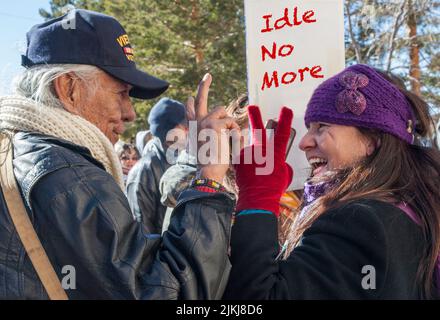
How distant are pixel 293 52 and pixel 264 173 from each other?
0.95 m

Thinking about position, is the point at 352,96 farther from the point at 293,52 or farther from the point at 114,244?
the point at 114,244

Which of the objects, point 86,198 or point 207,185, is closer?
point 86,198

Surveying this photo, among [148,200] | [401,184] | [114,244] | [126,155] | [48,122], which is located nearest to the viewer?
[114,244]


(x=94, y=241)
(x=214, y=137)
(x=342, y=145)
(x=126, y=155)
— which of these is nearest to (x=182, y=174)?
(x=342, y=145)

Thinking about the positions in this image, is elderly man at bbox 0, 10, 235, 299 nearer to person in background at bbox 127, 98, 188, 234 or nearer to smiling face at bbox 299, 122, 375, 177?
smiling face at bbox 299, 122, 375, 177

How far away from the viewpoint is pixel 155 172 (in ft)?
15.1

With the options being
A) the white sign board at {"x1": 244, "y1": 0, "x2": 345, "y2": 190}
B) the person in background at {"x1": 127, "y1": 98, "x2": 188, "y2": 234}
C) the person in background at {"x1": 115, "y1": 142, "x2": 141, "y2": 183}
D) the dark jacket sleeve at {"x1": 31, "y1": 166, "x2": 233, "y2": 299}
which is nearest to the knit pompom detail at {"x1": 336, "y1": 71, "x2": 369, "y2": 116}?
the white sign board at {"x1": 244, "y1": 0, "x2": 345, "y2": 190}

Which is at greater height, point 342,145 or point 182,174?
point 342,145

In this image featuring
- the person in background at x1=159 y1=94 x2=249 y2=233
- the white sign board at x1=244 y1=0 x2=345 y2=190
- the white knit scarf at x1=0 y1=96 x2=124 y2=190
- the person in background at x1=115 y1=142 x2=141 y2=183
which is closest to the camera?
the white knit scarf at x1=0 y1=96 x2=124 y2=190

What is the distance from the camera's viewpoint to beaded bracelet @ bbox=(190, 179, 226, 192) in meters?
1.67

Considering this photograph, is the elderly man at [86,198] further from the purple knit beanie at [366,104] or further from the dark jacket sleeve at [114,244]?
the purple knit beanie at [366,104]

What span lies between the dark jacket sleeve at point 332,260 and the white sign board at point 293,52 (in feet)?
2.56

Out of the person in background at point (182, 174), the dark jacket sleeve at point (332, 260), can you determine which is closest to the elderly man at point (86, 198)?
the dark jacket sleeve at point (332, 260)
